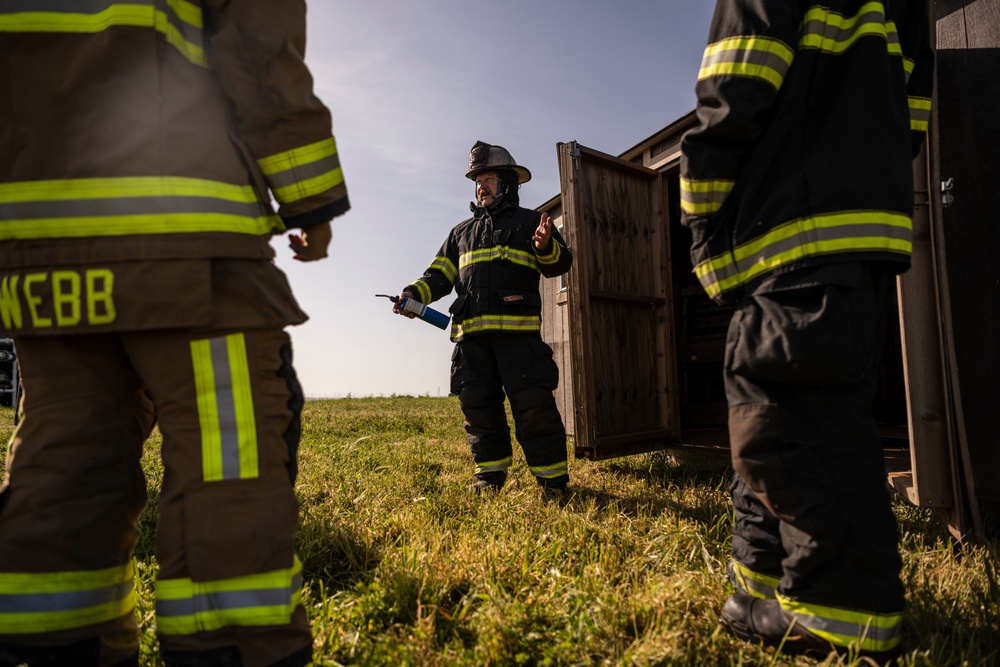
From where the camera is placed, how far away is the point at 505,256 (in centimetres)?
406

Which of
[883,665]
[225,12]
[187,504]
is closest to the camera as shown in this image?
[187,504]

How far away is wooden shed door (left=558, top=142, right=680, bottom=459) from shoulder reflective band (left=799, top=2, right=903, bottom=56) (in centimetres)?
268

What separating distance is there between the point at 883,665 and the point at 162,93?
89.4 inches

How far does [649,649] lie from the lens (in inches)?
65.9

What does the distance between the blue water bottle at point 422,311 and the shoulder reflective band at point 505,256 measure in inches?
17.2

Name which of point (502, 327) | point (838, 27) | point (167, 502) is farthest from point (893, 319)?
point (167, 502)

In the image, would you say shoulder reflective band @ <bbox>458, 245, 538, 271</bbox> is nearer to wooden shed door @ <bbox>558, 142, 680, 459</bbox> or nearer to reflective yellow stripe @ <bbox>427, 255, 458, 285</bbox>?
reflective yellow stripe @ <bbox>427, 255, 458, 285</bbox>

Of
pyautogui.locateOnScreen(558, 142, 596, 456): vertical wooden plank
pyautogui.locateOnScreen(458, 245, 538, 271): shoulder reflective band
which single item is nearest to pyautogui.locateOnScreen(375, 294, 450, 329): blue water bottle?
pyautogui.locateOnScreen(458, 245, 538, 271): shoulder reflective band

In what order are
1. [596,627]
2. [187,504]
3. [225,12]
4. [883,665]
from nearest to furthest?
1. [187,504]
2. [225,12]
3. [883,665]
4. [596,627]

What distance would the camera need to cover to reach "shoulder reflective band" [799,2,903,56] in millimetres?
1780

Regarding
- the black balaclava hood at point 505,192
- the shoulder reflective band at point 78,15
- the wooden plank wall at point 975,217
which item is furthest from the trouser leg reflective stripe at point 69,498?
the wooden plank wall at point 975,217

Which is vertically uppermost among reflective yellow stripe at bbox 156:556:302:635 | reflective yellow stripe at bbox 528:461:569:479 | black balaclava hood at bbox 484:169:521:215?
black balaclava hood at bbox 484:169:521:215

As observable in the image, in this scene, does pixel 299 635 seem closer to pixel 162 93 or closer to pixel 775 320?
pixel 162 93

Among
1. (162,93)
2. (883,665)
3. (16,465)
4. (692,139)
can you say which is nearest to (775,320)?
(692,139)
